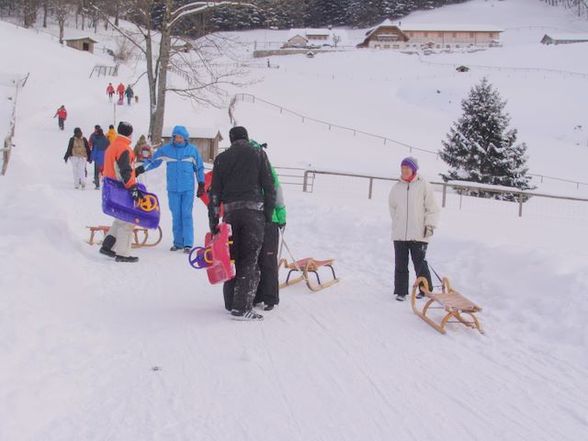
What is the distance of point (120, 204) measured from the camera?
26.2 ft

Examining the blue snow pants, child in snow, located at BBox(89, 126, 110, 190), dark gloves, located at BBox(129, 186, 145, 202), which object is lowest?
the blue snow pants

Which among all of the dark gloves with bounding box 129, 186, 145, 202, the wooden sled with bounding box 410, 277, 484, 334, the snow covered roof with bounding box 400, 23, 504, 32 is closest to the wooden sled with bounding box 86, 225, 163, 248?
the dark gloves with bounding box 129, 186, 145, 202

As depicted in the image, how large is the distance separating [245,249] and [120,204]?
2.84 metres

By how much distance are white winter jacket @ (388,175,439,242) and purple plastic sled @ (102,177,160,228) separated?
137 inches

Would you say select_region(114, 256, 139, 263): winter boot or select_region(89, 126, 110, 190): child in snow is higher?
select_region(89, 126, 110, 190): child in snow

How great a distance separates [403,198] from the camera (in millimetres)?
7039

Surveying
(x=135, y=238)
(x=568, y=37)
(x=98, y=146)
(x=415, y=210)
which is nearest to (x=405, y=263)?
(x=415, y=210)

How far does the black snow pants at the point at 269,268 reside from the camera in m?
6.22

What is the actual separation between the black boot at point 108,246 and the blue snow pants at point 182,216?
3.82ft

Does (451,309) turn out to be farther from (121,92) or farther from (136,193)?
(121,92)

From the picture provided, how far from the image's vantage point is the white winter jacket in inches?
273

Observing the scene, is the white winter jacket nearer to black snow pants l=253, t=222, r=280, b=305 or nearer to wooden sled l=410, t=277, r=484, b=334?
wooden sled l=410, t=277, r=484, b=334

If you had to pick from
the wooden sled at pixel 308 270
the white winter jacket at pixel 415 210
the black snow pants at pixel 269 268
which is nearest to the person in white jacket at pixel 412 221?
the white winter jacket at pixel 415 210

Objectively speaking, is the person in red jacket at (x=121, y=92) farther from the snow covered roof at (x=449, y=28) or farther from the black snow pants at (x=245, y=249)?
the snow covered roof at (x=449, y=28)
